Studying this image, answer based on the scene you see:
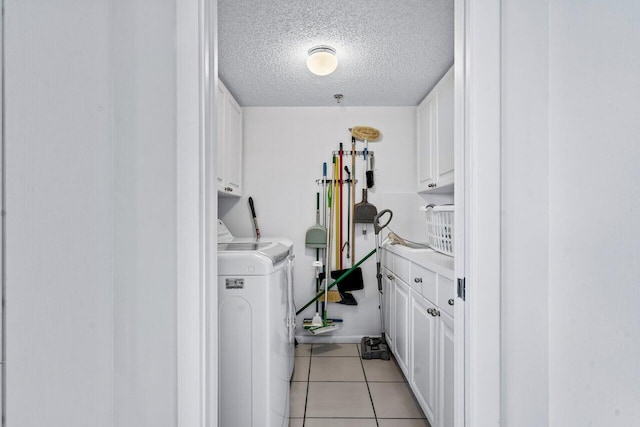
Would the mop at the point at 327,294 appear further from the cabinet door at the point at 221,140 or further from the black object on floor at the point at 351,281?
the cabinet door at the point at 221,140

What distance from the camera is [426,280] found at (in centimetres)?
181

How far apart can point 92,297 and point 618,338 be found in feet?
3.12

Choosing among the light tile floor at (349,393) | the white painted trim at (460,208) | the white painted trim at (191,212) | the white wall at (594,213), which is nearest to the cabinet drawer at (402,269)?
the light tile floor at (349,393)

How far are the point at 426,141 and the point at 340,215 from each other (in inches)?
37.8

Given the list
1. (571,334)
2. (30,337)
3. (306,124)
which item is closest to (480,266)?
(571,334)

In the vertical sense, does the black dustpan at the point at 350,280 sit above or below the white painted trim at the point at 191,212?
below

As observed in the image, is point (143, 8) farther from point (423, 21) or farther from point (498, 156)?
point (423, 21)

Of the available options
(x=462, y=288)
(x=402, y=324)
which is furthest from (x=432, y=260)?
(x=462, y=288)

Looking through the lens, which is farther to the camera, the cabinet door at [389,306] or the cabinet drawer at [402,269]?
the cabinet door at [389,306]

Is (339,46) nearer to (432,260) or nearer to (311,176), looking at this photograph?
(311,176)

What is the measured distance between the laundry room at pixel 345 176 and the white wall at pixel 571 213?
591mm

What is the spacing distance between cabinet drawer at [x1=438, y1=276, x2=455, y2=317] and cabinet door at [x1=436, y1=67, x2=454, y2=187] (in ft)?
3.17

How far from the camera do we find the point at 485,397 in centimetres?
89

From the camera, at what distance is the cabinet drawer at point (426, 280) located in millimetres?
1690
